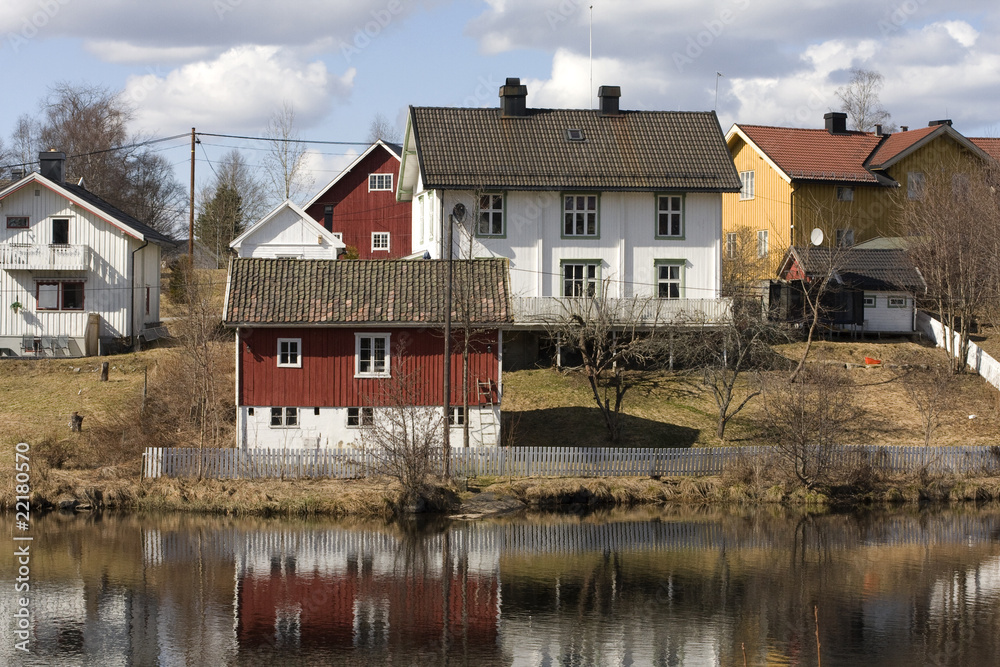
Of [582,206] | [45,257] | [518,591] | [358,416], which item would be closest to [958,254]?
[582,206]

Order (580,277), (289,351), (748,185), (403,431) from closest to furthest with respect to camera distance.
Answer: (403,431), (289,351), (580,277), (748,185)

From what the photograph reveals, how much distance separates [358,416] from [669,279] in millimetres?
15086

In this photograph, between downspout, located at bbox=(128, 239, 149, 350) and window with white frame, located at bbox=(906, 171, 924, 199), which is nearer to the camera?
downspout, located at bbox=(128, 239, 149, 350)

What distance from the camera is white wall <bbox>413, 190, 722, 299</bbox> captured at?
42.4 metres

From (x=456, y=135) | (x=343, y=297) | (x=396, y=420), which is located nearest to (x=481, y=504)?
(x=396, y=420)

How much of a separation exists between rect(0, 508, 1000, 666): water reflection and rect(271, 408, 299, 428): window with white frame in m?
4.74

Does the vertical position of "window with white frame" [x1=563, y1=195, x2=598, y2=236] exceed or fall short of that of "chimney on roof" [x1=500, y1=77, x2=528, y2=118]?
it falls short

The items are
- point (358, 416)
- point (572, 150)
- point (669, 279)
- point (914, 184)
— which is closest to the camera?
point (358, 416)

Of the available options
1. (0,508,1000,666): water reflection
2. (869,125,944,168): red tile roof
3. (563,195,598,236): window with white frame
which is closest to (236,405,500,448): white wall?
(0,508,1000,666): water reflection

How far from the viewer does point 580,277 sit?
42.8 metres

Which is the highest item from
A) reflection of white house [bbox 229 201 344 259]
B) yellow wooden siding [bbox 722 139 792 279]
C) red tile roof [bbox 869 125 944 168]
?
red tile roof [bbox 869 125 944 168]

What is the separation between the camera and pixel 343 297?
3444cm

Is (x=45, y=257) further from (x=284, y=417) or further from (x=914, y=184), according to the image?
(x=914, y=184)

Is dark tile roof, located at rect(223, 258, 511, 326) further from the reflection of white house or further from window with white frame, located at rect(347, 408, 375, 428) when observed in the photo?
the reflection of white house
